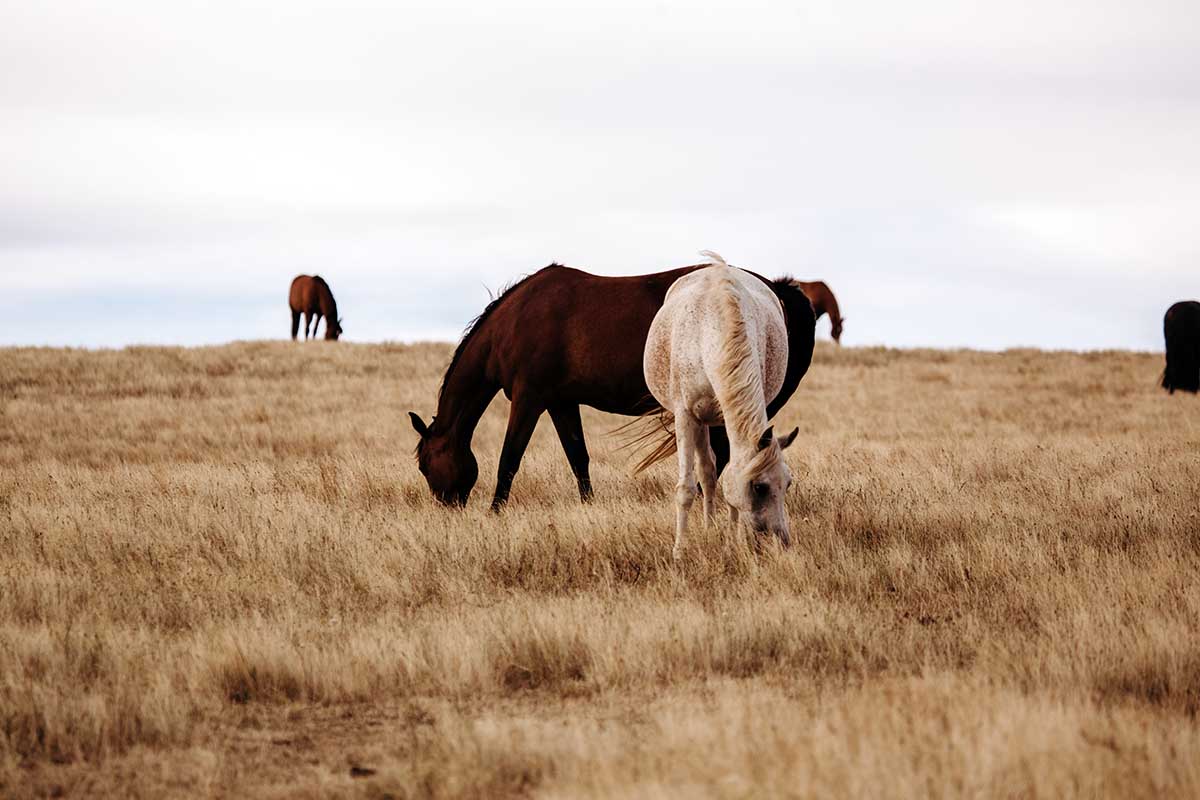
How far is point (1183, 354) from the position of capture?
2122 cm

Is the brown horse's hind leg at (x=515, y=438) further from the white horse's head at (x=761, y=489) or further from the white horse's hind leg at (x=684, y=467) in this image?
the white horse's head at (x=761, y=489)

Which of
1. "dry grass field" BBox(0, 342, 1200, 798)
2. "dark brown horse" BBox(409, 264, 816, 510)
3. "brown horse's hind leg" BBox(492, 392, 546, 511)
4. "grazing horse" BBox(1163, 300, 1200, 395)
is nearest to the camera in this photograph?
"dry grass field" BBox(0, 342, 1200, 798)

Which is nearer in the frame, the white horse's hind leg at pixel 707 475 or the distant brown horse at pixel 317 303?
the white horse's hind leg at pixel 707 475

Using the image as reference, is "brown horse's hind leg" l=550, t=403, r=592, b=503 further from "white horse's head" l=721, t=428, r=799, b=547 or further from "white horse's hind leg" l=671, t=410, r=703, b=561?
"white horse's head" l=721, t=428, r=799, b=547

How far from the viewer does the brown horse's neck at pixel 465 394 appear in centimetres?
870

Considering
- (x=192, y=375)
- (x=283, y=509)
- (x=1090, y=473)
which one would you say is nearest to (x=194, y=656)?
(x=283, y=509)

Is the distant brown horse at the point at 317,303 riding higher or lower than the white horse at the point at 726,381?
higher

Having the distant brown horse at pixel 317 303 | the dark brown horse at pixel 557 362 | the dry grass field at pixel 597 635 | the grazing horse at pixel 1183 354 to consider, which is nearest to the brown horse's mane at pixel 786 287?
the dark brown horse at pixel 557 362

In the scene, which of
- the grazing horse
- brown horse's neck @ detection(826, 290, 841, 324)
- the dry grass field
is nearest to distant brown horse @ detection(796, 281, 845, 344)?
brown horse's neck @ detection(826, 290, 841, 324)

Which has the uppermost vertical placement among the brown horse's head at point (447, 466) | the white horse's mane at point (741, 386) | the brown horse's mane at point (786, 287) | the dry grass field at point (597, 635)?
the brown horse's mane at point (786, 287)

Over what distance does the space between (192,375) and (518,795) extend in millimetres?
18994

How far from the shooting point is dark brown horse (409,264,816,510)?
788cm

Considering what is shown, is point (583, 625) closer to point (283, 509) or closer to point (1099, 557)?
point (1099, 557)

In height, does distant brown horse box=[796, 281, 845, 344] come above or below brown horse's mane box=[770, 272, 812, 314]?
above
